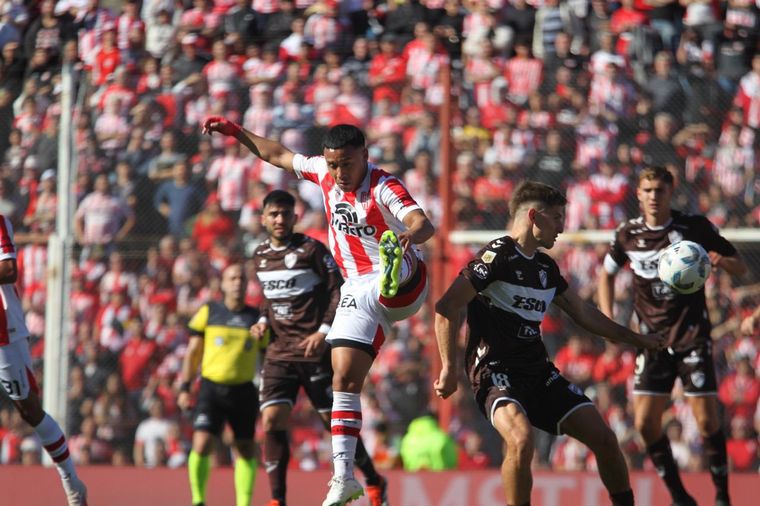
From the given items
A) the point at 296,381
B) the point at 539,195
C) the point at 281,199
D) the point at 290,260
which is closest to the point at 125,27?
the point at 281,199

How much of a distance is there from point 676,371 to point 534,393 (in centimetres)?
262

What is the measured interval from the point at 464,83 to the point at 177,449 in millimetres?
4531

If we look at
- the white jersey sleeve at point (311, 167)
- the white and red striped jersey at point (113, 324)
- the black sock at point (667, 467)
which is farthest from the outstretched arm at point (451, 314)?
the white and red striped jersey at point (113, 324)

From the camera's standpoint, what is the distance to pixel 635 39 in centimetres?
1312

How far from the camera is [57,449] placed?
850cm

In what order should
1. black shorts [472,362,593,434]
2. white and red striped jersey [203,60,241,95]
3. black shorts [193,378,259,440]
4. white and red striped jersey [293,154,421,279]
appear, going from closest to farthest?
black shorts [472,362,593,434] → white and red striped jersey [293,154,421,279] → black shorts [193,378,259,440] → white and red striped jersey [203,60,241,95]

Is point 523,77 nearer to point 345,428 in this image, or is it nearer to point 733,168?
point 733,168

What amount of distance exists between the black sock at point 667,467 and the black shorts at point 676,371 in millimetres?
377

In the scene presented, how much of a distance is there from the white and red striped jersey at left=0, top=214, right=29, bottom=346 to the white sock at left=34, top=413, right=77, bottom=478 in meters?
0.62

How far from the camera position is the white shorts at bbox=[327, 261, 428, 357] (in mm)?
7355

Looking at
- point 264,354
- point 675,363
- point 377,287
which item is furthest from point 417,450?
point 377,287

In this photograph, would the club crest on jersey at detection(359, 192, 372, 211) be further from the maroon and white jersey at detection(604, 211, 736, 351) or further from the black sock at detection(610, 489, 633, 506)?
the maroon and white jersey at detection(604, 211, 736, 351)

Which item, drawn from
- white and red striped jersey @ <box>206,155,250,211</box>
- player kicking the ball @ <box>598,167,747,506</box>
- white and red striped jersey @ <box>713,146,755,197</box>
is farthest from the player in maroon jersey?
white and red striped jersey @ <box>713,146,755,197</box>

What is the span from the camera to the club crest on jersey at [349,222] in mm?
7453
